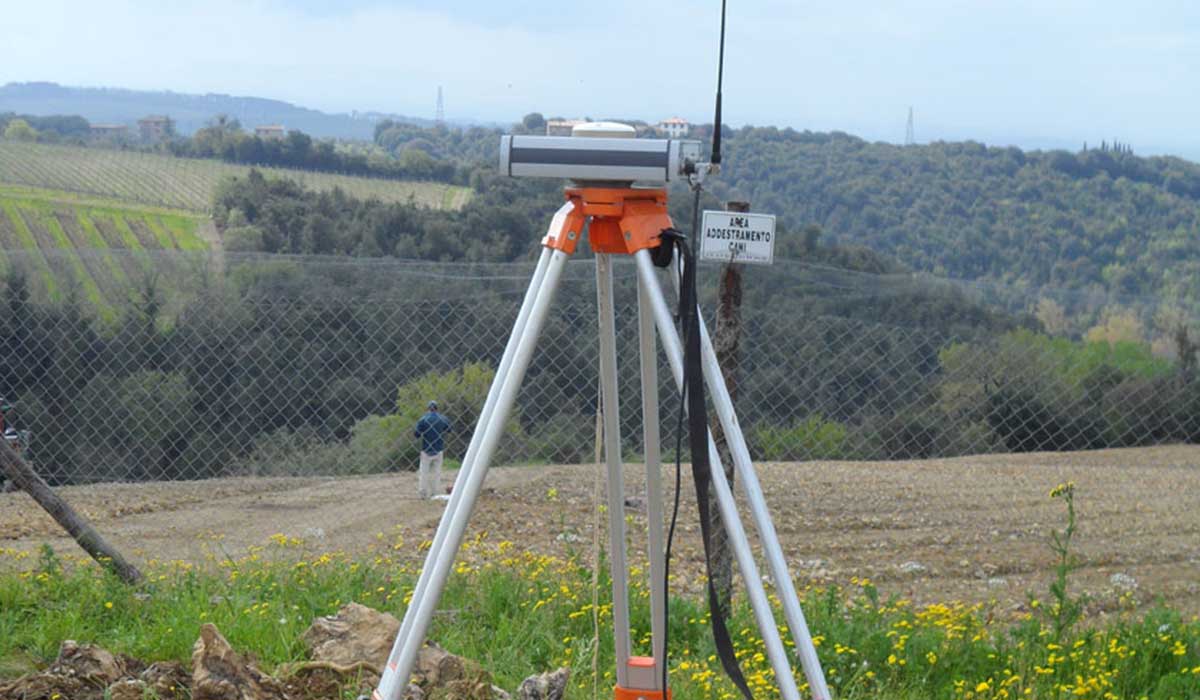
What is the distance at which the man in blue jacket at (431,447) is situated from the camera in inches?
317

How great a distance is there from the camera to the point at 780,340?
8.42 m

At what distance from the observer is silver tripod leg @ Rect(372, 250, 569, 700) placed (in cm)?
216

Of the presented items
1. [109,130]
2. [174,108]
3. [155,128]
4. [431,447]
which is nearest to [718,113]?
[431,447]

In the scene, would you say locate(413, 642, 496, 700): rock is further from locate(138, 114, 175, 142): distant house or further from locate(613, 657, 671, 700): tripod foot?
locate(138, 114, 175, 142): distant house

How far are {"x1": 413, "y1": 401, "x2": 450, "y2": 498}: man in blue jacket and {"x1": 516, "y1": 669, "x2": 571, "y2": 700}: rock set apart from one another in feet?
16.5

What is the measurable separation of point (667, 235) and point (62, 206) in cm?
1910

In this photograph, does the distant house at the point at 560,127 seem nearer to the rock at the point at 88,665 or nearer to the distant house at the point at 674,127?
the distant house at the point at 674,127

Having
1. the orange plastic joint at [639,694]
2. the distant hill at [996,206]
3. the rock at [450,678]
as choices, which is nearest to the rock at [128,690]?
the rock at [450,678]

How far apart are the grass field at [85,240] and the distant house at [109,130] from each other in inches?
434

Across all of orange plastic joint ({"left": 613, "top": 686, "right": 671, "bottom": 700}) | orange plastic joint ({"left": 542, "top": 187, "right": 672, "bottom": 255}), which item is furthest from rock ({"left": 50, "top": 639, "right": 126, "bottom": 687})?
orange plastic joint ({"left": 542, "top": 187, "right": 672, "bottom": 255})

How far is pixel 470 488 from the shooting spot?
2.16 meters

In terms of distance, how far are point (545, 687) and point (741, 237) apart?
Answer: 69.1 inches

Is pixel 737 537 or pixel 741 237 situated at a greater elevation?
pixel 741 237

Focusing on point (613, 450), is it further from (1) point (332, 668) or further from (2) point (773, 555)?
(1) point (332, 668)
